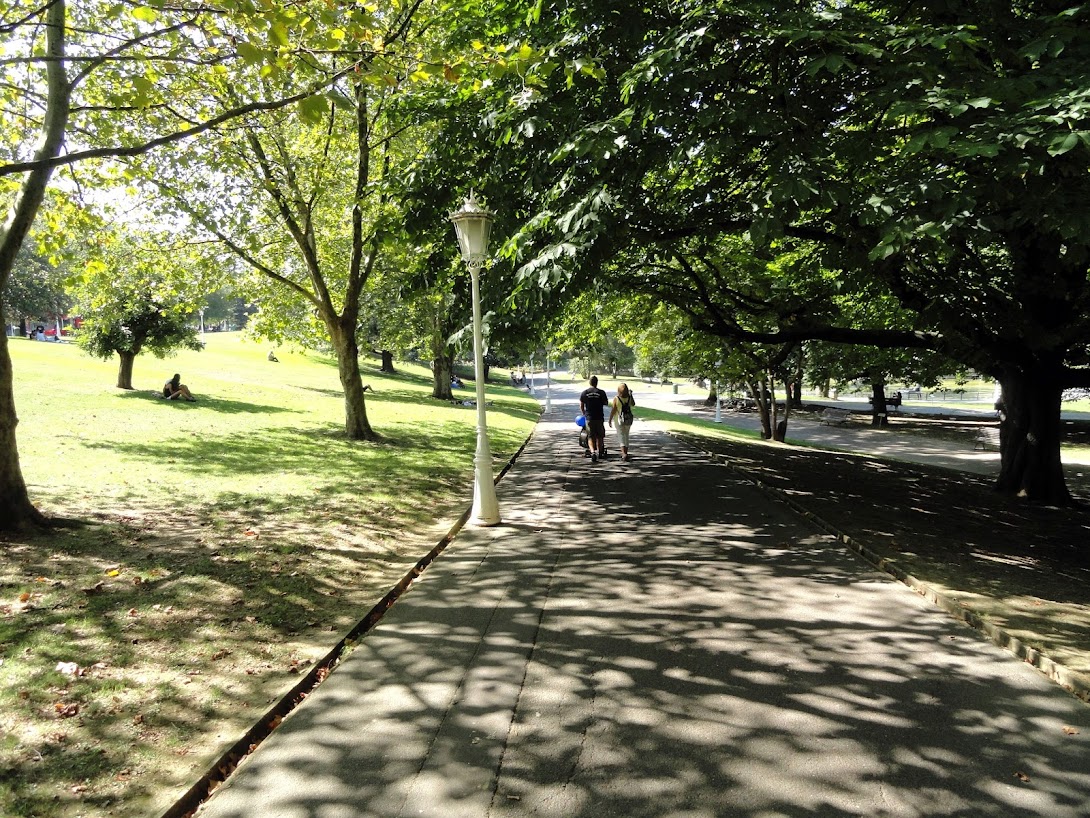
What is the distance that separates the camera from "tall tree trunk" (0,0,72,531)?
20.6 ft

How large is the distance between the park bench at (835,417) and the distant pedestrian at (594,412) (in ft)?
85.3

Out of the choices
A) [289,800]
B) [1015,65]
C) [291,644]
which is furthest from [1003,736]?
[1015,65]

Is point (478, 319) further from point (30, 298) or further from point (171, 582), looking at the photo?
point (30, 298)

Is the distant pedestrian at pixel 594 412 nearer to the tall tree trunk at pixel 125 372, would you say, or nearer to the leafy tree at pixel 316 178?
the leafy tree at pixel 316 178

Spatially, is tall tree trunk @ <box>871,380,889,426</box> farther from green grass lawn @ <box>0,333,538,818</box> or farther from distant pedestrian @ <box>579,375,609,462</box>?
green grass lawn @ <box>0,333,538,818</box>

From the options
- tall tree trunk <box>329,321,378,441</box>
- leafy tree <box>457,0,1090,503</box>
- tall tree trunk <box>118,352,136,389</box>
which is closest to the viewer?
leafy tree <box>457,0,1090,503</box>

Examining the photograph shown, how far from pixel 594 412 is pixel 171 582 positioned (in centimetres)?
1025

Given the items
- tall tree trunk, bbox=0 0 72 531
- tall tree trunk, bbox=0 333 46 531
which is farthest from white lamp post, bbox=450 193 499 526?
tall tree trunk, bbox=0 333 46 531

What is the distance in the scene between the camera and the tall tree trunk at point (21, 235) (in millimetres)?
6289

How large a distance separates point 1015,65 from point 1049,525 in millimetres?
6356

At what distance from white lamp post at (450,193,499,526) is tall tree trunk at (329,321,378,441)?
7.73 metres

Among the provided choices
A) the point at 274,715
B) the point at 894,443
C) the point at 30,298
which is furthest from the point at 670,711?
the point at 30,298

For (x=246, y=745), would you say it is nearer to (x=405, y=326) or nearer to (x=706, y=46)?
(x=706, y=46)

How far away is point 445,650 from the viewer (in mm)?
4594
